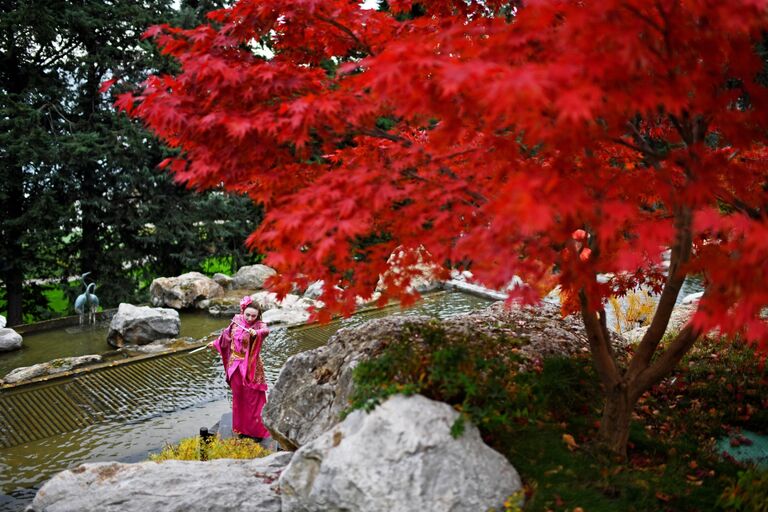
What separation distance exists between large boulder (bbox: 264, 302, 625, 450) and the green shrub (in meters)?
0.56

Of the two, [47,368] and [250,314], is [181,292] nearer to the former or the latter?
[47,368]

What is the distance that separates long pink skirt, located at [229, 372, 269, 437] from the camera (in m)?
5.70

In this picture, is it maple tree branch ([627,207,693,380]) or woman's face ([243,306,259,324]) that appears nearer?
maple tree branch ([627,207,693,380])

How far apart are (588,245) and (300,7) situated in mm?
2494

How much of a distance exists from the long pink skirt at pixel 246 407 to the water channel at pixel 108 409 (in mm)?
773

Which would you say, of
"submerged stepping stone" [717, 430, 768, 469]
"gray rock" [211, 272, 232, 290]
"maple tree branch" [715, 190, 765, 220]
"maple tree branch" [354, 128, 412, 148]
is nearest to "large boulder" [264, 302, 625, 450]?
"submerged stepping stone" [717, 430, 768, 469]

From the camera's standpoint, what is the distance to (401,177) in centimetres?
305

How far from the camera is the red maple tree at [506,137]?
217 cm

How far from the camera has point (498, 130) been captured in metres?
3.07

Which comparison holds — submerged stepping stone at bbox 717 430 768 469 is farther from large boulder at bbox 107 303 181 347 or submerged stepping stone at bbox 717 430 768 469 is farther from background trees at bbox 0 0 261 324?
background trees at bbox 0 0 261 324

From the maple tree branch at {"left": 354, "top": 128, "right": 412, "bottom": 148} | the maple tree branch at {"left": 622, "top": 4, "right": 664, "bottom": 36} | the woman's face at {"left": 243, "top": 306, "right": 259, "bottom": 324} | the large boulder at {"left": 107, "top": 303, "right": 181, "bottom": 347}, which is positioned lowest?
the large boulder at {"left": 107, "top": 303, "right": 181, "bottom": 347}

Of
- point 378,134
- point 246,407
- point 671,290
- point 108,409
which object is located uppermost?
point 378,134

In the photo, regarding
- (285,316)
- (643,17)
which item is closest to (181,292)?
(285,316)

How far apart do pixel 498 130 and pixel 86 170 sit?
11707 millimetres
